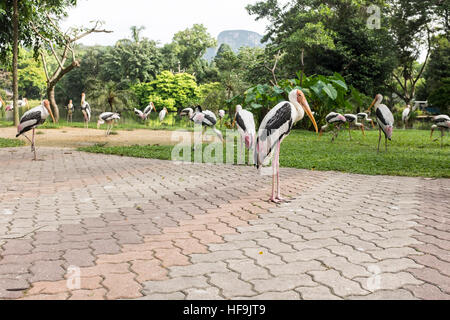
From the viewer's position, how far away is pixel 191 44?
50781 mm

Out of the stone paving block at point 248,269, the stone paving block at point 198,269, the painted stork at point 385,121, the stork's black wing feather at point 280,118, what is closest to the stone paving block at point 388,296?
the stone paving block at point 248,269

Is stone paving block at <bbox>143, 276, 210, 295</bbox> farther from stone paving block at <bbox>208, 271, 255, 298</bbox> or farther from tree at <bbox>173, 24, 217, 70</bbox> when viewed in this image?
tree at <bbox>173, 24, 217, 70</bbox>

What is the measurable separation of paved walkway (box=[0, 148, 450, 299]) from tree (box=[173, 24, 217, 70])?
44.9 m

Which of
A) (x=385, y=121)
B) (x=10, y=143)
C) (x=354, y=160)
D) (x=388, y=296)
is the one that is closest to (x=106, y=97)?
(x=10, y=143)

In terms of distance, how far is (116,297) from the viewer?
8.84 feet

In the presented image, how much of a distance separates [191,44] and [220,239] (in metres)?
49.6

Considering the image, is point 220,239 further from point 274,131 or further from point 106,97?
point 106,97

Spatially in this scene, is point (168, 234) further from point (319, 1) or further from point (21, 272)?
point (319, 1)

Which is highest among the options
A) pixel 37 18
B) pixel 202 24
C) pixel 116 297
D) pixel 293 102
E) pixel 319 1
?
pixel 202 24

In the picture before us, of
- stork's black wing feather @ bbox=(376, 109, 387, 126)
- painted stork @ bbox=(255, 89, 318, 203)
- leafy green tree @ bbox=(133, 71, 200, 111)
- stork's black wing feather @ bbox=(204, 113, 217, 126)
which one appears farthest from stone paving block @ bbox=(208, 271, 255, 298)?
leafy green tree @ bbox=(133, 71, 200, 111)

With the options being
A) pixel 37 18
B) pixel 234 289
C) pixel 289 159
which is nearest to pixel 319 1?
pixel 37 18

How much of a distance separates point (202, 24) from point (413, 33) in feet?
94.8

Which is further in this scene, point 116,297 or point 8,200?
point 8,200

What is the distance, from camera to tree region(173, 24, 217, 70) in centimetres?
5019
